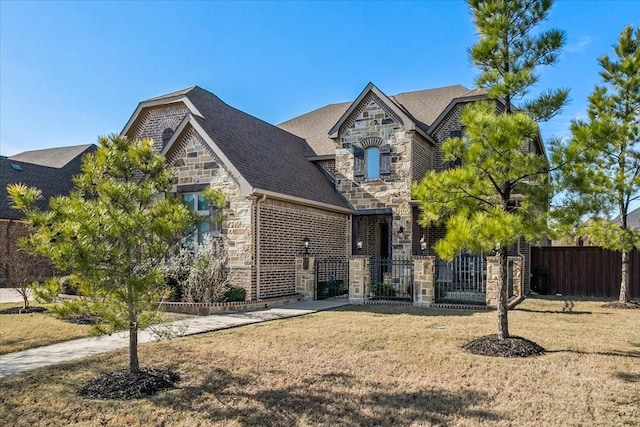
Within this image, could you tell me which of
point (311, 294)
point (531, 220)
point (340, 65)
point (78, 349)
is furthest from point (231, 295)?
point (340, 65)

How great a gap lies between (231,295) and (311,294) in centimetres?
337

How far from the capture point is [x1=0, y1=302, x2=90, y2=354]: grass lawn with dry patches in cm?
794

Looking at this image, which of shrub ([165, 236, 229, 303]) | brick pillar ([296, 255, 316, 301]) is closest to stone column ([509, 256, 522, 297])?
brick pillar ([296, 255, 316, 301])

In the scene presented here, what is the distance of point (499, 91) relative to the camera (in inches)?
312

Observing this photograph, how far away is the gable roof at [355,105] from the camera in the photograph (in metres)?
19.5

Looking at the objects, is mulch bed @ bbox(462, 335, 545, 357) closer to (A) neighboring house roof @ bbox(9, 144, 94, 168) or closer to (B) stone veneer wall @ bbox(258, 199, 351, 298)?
(B) stone veneer wall @ bbox(258, 199, 351, 298)

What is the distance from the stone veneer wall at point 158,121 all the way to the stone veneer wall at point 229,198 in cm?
327

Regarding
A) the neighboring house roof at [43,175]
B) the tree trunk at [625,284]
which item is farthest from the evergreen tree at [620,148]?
the neighboring house roof at [43,175]

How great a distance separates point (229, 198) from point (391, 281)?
697 cm

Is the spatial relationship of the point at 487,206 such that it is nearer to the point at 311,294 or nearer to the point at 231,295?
the point at 231,295

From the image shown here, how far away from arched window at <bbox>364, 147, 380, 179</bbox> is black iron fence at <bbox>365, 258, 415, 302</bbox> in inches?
129

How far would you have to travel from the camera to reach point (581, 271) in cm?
1731

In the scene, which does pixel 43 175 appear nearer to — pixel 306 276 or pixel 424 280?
pixel 306 276

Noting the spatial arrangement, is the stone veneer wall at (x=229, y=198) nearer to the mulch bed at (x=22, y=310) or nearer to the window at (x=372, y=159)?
the mulch bed at (x=22, y=310)
